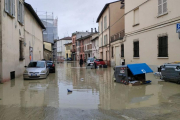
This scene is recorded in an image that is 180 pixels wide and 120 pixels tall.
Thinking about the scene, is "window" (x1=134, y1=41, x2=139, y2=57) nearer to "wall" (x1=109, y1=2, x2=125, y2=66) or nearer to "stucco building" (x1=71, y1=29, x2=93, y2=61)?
"wall" (x1=109, y1=2, x2=125, y2=66)

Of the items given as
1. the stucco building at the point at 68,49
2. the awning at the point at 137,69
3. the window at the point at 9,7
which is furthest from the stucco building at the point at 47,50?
the stucco building at the point at 68,49

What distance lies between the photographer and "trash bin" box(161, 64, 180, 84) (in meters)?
9.09

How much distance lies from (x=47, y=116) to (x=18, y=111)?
1.13 metres

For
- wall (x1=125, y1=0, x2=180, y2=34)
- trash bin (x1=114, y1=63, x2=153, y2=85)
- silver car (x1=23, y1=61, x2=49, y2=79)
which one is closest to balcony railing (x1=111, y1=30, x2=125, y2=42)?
wall (x1=125, y1=0, x2=180, y2=34)

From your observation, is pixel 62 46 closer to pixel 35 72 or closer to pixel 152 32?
pixel 152 32

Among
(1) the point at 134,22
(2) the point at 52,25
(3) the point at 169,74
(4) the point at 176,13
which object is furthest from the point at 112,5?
(2) the point at 52,25

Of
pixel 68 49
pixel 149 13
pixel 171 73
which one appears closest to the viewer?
pixel 171 73

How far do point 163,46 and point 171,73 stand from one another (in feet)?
13.7

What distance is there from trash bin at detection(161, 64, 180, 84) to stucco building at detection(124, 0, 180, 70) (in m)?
2.38

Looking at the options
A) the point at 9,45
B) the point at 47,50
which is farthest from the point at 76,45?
the point at 9,45

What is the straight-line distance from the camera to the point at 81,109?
5555 mm

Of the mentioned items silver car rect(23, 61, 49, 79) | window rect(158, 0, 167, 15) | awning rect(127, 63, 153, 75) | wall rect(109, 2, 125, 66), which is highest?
wall rect(109, 2, 125, 66)

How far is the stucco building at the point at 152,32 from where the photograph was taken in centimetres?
1218

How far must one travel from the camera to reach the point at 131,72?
9.84 meters
